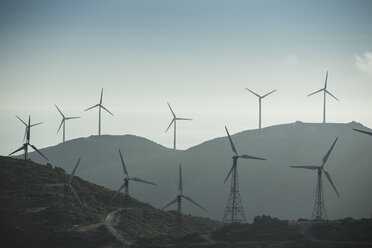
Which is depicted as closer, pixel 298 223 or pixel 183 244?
pixel 183 244

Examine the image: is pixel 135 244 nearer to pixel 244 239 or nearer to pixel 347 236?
pixel 244 239

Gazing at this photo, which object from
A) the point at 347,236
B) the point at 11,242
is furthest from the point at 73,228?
the point at 347,236

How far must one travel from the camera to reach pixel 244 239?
174375mm

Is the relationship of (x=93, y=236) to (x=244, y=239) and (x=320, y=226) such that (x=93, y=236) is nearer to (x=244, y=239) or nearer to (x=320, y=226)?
(x=244, y=239)

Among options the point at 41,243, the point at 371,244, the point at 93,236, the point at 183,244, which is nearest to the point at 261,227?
the point at 183,244

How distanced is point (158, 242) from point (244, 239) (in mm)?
23889

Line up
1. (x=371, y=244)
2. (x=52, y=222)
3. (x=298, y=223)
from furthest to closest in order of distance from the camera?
(x=52, y=222), (x=298, y=223), (x=371, y=244)

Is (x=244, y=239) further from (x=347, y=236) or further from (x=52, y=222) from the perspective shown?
(x=52, y=222)

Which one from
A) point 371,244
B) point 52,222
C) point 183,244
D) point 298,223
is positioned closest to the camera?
point 371,244

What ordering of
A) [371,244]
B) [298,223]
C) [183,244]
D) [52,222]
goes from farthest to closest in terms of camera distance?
[52,222]
[298,223]
[183,244]
[371,244]

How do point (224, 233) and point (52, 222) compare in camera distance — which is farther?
point (52, 222)

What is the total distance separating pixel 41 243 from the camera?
17712 centimetres

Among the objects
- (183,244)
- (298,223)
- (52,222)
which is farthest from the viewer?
(52,222)

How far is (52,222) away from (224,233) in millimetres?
54113
